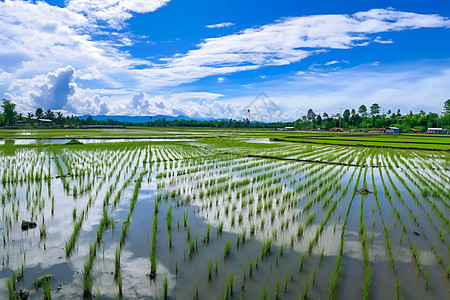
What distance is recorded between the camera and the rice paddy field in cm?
336

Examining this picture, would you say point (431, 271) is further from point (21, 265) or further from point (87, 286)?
point (21, 265)

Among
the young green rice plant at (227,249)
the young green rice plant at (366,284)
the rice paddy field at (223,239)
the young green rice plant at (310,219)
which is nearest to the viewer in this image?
the young green rice plant at (366,284)

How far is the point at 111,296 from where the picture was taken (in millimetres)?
3180

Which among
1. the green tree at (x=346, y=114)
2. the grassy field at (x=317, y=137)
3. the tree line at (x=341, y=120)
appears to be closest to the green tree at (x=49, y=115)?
the tree line at (x=341, y=120)

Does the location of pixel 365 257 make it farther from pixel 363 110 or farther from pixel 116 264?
pixel 363 110

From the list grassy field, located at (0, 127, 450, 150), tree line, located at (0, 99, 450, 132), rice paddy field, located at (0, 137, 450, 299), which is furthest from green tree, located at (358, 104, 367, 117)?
rice paddy field, located at (0, 137, 450, 299)

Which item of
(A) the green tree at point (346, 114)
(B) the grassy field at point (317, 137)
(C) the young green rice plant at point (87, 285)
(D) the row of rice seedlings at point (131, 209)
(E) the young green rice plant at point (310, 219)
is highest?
(A) the green tree at point (346, 114)

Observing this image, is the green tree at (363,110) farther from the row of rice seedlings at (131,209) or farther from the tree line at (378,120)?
the row of rice seedlings at (131,209)

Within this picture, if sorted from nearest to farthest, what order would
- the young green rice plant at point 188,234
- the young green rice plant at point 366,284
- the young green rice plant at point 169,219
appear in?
the young green rice plant at point 366,284, the young green rice plant at point 188,234, the young green rice plant at point 169,219

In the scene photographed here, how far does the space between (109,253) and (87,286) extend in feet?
3.03

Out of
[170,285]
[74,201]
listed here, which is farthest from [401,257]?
[74,201]

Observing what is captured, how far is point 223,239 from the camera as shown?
15.3 ft

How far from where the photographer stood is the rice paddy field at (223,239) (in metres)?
3.36

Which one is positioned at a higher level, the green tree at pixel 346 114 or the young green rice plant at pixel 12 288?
the green tree at pixel 346 114
